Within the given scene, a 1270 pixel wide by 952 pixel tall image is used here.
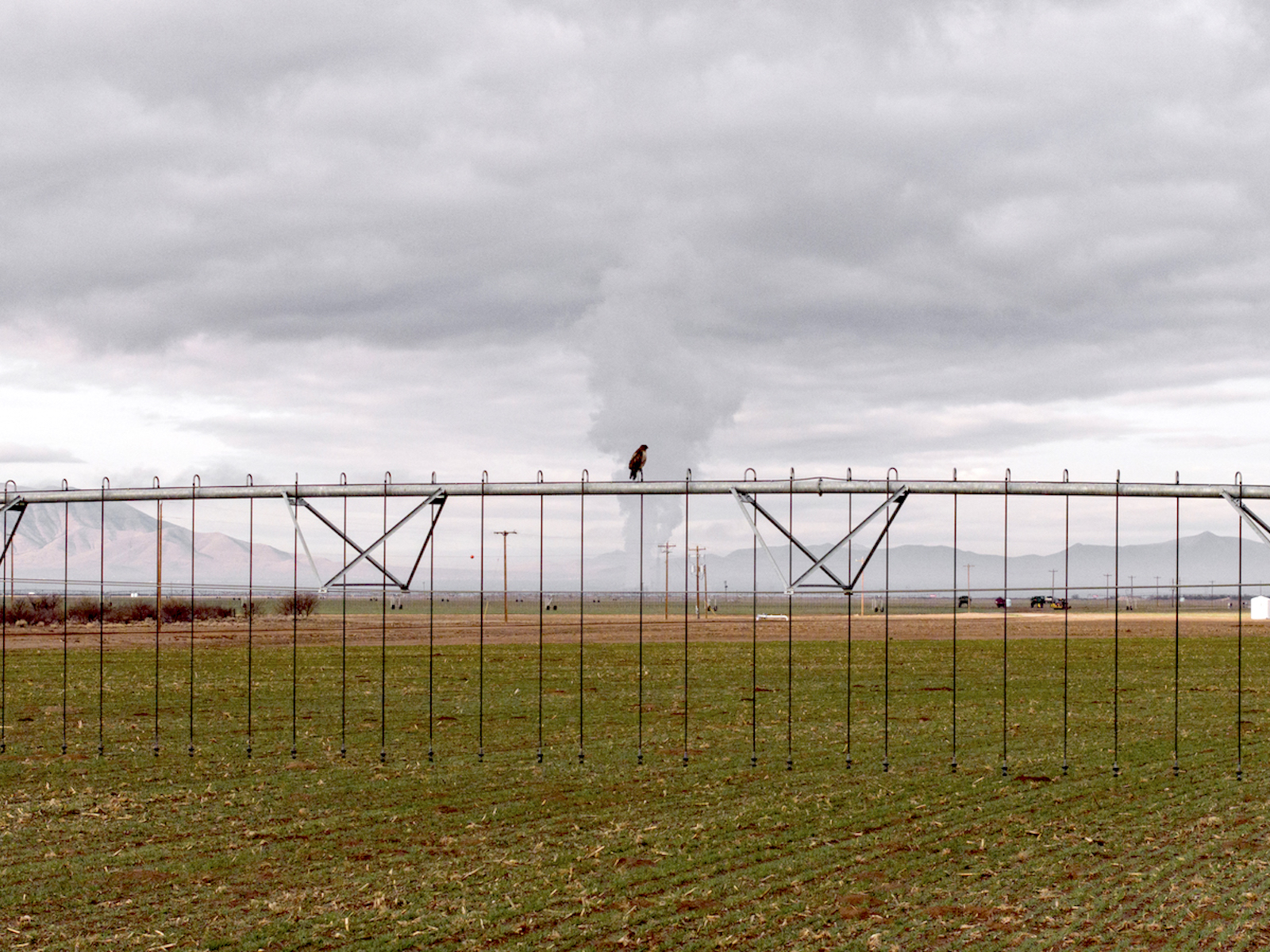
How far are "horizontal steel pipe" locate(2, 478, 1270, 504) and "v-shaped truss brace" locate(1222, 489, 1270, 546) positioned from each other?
0.06 m

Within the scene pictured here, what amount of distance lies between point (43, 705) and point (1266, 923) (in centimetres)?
2953

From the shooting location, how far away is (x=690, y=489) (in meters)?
15.6

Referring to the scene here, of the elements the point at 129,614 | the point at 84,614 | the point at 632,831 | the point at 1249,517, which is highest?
the point at 1249,517

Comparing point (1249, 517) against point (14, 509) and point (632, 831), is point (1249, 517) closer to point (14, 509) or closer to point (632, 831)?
point (632, 831)

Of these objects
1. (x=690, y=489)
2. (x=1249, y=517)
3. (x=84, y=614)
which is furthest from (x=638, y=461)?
(x=84, y=614)

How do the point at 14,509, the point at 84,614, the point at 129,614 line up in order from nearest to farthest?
the point at 14,509
the point at 84,614
the point at 129,614

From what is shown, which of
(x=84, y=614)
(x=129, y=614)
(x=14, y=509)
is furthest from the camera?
(x=129, y=614)

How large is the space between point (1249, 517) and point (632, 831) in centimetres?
825

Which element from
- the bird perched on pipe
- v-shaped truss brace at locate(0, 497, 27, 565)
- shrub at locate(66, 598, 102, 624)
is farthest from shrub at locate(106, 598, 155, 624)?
the bird perched on pipe

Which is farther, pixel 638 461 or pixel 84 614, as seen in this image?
pixel 84 614

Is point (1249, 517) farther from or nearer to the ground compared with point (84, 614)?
farther from the ground

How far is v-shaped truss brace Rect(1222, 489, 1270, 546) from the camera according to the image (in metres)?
13.4

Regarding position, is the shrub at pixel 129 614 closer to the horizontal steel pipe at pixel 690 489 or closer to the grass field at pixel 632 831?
the grass field at pixel 632 831

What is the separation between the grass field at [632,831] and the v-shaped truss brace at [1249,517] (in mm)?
3736
